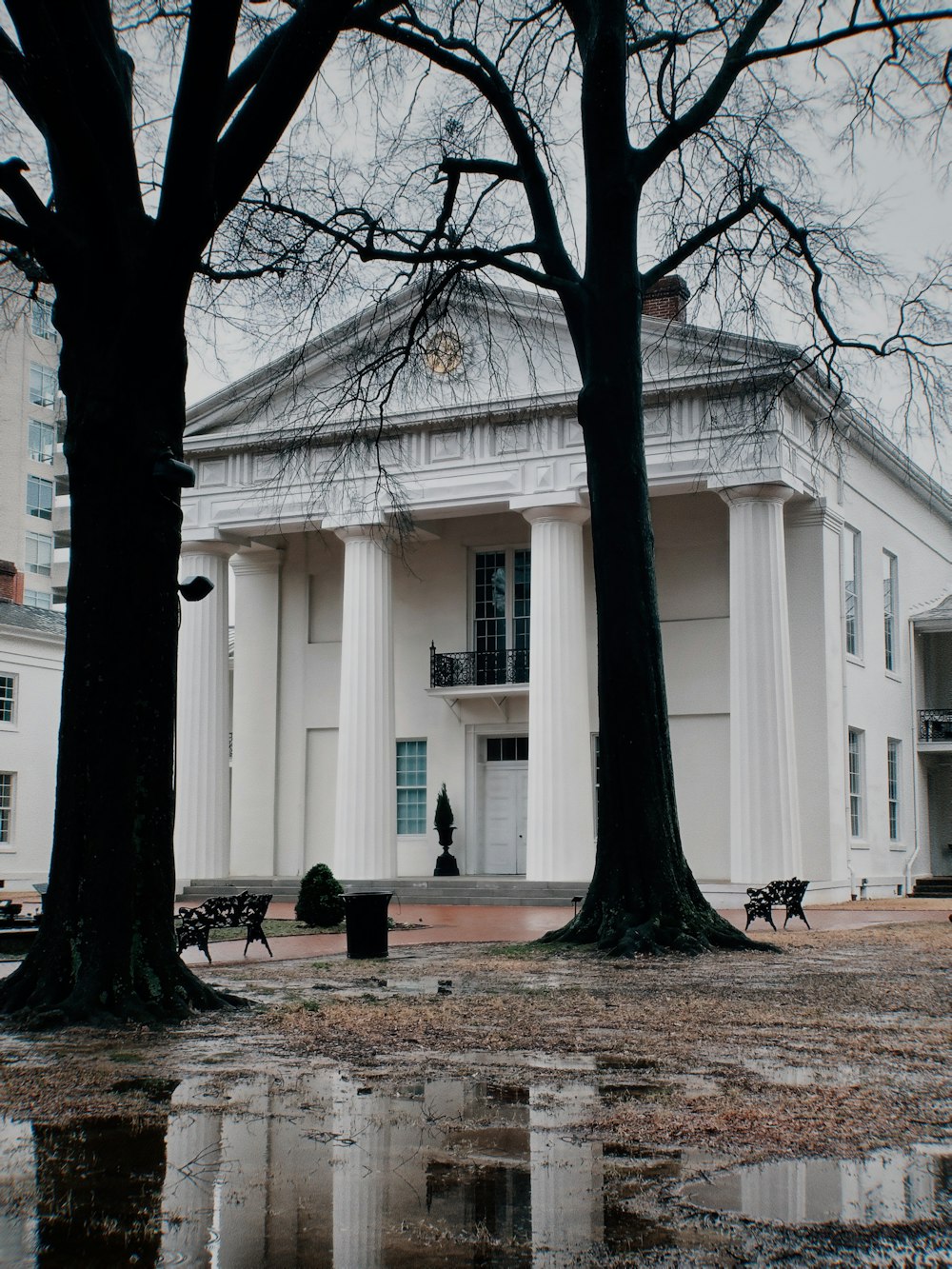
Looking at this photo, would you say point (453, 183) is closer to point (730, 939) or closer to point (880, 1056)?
point (730, 939)

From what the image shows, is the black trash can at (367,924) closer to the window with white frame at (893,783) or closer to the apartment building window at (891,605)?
the window with white frame at (893,783)

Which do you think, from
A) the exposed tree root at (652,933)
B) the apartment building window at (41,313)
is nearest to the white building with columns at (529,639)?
the apartment building window at (41,313)

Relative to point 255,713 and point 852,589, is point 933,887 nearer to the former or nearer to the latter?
point 852,589

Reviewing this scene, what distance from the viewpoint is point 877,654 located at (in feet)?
107

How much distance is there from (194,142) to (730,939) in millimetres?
9636

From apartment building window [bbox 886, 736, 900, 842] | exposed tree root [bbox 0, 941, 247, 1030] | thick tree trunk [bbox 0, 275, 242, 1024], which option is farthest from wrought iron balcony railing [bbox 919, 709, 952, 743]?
exposed tree root [bbox 0, 941, 247, 1030]

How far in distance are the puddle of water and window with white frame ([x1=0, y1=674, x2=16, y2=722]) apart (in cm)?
3643

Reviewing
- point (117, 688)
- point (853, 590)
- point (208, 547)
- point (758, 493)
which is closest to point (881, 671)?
point (853, 590)

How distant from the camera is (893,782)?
3391cm

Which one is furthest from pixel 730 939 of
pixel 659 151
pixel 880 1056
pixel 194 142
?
pixel 194 142

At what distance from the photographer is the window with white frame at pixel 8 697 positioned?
127ft

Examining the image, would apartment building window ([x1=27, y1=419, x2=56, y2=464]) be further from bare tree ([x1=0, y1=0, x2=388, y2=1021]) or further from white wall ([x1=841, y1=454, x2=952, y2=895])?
bare tree ([x1=0, y1=0, x2=388, y2=1021])

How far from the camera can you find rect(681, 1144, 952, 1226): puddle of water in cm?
449

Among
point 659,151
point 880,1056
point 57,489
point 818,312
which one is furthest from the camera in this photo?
point 57,489
